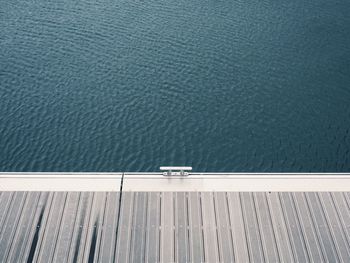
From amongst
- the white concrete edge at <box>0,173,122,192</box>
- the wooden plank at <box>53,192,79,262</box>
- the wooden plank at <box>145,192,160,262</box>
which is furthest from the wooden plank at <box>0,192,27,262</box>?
the wooden plank at <box>145,192,160,262</box>

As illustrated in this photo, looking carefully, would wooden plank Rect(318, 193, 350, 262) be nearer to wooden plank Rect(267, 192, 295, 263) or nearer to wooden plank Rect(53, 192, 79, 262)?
wooden plank Rect(267, 192, 295, 263)

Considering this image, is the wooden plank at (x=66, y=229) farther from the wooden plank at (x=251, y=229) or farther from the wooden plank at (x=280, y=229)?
the wooden plank at (x=280, y=229)

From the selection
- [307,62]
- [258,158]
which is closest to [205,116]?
[258,158]

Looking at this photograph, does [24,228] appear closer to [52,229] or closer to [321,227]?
[52,229]

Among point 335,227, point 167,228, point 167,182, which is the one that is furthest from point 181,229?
point 335,227

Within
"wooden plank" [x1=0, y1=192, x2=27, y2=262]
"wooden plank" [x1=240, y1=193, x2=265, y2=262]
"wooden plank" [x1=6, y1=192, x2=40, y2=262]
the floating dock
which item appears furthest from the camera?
"wooden plank" [x1=240, y1=193, x2=265, y2=262]
